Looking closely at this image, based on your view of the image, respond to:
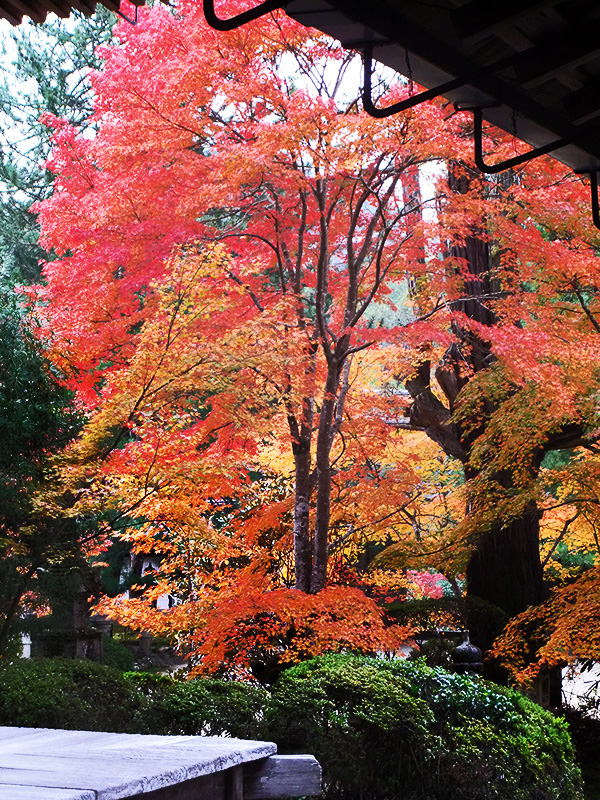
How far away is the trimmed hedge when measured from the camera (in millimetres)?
6262

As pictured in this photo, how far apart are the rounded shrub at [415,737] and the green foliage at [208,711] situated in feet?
0.78

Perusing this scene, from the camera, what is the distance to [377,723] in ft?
20.4

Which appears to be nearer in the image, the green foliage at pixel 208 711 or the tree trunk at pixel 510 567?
the green foliage at pixel 208 711

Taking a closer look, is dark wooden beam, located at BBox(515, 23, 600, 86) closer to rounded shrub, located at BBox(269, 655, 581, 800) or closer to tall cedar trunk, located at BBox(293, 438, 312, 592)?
rounded shrub, located at BBox(269, 655, 581, 800)

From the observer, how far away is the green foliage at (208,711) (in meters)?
6.52

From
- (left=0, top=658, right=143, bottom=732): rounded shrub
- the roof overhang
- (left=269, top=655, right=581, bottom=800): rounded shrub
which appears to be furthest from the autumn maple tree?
the roof overhang

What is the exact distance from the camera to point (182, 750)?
107 inches

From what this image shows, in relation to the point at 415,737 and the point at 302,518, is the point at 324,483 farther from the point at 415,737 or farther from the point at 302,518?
the point at 415,737

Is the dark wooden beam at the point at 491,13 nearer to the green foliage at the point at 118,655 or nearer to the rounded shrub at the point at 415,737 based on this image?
the rounded shrub at the point at 415,737

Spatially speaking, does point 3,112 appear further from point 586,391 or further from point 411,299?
point 586,391

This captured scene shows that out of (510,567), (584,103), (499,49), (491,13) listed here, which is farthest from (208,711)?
(510,567)

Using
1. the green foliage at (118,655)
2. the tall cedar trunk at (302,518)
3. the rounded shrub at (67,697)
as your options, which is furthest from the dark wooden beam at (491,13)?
the green foliage at (118,655)

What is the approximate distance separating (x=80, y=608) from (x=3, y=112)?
10.9 m

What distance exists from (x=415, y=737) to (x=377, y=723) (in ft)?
1.05
